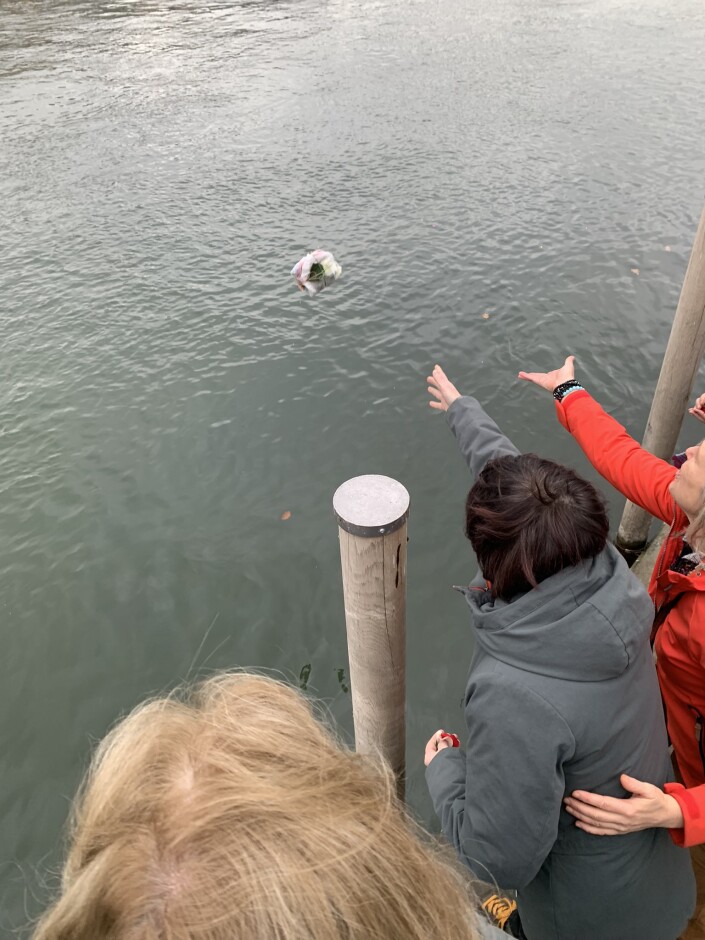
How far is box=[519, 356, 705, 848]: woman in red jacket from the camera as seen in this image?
1926mm

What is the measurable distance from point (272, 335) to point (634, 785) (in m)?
7.88

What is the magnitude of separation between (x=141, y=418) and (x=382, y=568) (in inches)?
232

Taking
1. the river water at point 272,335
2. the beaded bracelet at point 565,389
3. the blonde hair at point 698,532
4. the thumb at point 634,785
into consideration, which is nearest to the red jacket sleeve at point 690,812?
the thumb at point 634,785

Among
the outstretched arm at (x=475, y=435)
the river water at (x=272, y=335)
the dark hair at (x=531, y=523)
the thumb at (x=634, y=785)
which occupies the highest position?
the dark hair at (x=531, y=523)

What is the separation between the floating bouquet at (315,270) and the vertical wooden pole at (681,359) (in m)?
3.71

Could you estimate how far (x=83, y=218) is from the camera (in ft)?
39.6

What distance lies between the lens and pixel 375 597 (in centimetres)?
272

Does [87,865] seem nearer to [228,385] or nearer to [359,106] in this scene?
[228,385]

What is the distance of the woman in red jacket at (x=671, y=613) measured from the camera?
1926 millimetres

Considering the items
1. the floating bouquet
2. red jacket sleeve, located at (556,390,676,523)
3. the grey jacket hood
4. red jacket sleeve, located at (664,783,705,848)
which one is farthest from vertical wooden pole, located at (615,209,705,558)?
the floating bouquet

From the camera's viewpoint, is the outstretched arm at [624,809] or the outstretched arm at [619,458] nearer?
the outstretched arm at [624,809]

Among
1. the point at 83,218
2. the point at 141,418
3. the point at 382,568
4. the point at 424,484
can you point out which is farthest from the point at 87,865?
the point at 83,218

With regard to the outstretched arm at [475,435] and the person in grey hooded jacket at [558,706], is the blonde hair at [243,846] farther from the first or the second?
the outstretched arm at [475,435]

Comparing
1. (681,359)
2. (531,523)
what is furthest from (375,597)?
(681,359)
